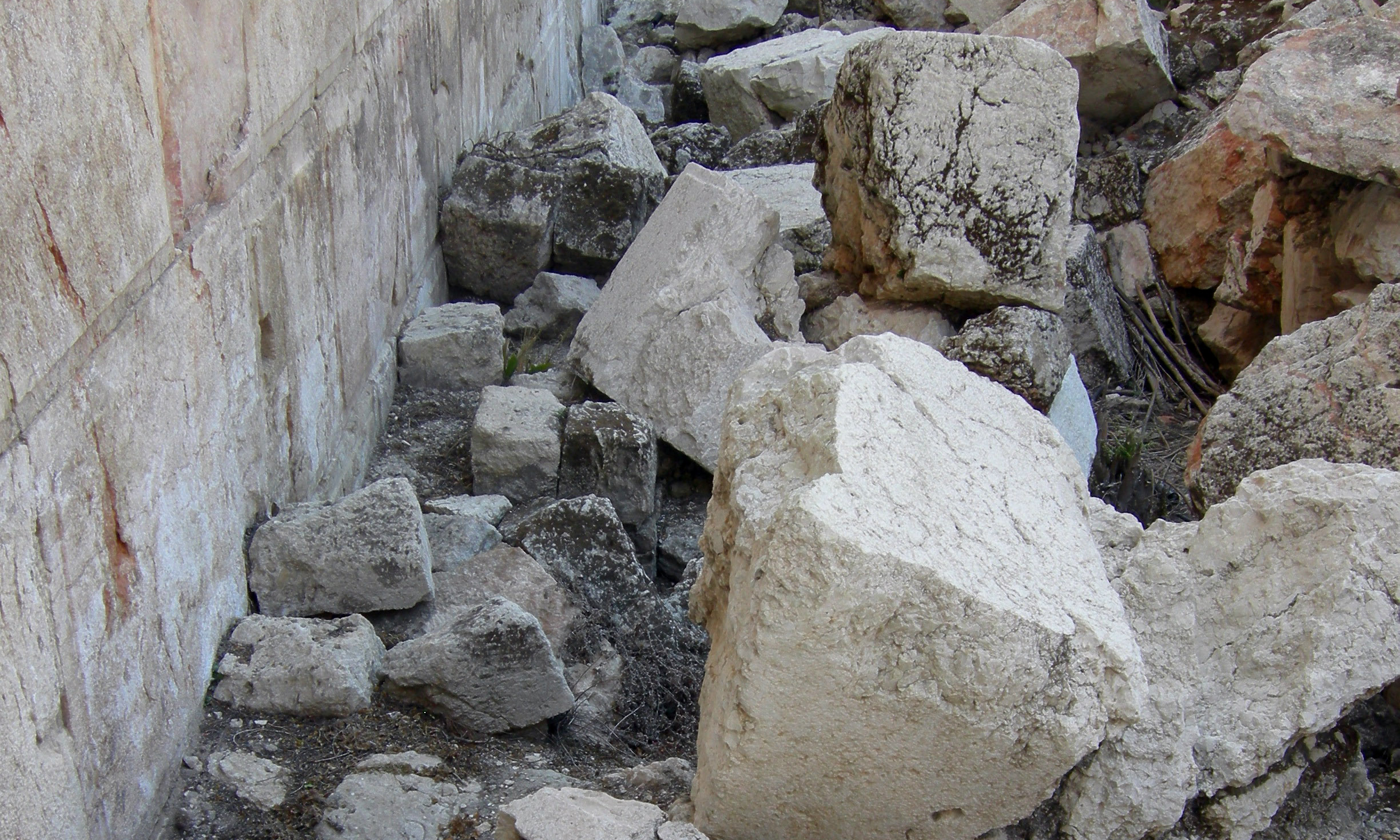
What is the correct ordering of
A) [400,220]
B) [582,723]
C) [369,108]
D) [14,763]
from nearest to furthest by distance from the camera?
[14,763] < [582,723] < [369,108] < [400,220]

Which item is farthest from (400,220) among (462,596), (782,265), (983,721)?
(983,721)

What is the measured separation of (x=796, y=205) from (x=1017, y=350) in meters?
1.70

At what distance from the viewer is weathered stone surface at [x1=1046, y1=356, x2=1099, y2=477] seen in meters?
4.18

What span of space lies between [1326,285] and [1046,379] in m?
1.40

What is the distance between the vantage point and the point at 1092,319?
5.08 metres

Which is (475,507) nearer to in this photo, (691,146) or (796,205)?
(796,205)

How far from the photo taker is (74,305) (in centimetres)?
194

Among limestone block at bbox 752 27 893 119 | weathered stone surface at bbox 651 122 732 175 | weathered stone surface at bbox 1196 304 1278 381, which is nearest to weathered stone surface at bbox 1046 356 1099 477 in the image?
weathered stone surface at bbox 1196 304 1278 381

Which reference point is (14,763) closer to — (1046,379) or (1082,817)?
(1082,817)

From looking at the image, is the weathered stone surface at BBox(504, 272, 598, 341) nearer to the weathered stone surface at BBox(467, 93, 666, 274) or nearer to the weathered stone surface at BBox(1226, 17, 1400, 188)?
the weathered stone surface at BBox(467, 93, 666, 274)

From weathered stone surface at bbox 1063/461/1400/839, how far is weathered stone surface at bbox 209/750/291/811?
4.96ft

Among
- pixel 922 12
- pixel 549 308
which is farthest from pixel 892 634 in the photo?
pixel 922 12

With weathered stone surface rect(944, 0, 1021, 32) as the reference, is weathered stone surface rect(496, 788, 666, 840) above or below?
below

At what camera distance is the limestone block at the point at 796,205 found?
4.98 m
